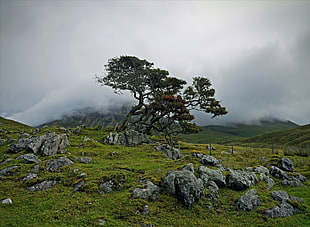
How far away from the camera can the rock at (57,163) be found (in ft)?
70.2

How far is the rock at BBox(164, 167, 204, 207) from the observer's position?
15632mm

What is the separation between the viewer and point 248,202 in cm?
1591

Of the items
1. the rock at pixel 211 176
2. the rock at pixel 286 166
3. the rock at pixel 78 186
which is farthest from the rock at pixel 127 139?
the rock at pixel 286 166

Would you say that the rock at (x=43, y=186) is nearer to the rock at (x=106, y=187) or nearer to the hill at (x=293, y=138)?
the rock at (x=106, y=187)

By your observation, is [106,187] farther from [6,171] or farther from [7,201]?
[6,171]

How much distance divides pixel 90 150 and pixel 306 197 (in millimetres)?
27711

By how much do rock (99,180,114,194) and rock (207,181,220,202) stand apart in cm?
878

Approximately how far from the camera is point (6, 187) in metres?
17.3

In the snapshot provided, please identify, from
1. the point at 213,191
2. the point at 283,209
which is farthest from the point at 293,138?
the point at 213,191

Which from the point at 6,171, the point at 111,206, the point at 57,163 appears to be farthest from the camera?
the point at 57,163

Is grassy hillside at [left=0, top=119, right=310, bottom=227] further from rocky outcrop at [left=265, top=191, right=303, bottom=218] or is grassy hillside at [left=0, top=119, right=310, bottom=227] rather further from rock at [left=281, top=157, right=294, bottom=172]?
rock at [left=281, top=157, right=294, bottom=172]

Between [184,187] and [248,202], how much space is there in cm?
544

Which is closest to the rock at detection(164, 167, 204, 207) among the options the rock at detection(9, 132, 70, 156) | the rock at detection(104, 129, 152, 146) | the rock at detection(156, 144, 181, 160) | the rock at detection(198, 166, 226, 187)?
the rock at detection(198, 166, 226, 187)

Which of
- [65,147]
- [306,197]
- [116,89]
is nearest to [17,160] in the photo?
[65,147]
